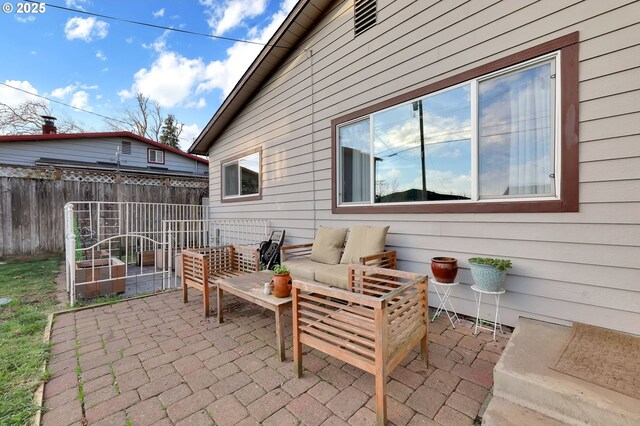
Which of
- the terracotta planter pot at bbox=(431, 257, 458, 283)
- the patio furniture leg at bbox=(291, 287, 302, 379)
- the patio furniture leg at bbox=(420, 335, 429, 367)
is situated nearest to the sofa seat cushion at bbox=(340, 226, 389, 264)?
the terracotta planter pot at bbox=(431, 257, 458, 283)

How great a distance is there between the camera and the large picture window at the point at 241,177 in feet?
19.9

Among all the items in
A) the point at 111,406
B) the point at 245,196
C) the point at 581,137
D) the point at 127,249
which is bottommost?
the point at 111,406

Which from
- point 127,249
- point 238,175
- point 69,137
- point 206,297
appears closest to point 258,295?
point 206,297

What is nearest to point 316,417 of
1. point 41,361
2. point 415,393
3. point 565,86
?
point 415,393

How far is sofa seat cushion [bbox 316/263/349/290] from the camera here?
9.82ft

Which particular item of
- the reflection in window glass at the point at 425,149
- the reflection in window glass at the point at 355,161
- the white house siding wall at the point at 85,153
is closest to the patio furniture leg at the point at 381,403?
the reflection in window glass at the point at 425,149

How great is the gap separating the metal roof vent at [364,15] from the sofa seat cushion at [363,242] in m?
2.84

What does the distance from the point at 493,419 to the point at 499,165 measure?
85.6 inches

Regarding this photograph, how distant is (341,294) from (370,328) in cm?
27

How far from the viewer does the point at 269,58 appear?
5242mm

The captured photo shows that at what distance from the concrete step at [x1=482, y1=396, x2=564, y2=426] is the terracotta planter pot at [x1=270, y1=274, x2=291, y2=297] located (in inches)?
63.7

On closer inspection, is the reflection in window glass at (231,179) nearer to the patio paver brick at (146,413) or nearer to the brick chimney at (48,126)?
the patio paver brick at (146,413)

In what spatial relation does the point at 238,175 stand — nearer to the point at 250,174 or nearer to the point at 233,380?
the point at 250,174

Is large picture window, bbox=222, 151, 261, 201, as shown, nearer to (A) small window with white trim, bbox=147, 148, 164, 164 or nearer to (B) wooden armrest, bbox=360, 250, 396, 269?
(B) wooden armrest, bbox=360, 250, 396, 269
